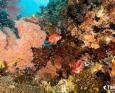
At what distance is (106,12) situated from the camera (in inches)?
242

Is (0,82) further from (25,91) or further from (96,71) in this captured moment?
(96,71)

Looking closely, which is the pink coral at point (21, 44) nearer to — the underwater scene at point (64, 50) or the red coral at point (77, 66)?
the underwater scene at point (64, 50)

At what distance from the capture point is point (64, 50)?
630 cm

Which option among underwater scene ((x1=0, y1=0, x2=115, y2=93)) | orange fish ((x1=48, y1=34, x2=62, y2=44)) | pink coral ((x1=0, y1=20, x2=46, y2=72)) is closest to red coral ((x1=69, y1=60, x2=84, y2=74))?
underwater scene ((x1=0, y1=0, x2=115, y2=93))

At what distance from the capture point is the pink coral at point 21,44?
6.10 m

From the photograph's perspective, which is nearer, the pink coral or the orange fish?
the pink coral

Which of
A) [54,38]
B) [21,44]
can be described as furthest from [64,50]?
[21,44]

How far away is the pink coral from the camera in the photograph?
6.10 metres

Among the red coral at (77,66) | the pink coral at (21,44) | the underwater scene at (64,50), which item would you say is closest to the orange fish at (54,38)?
the underwater scene at (64,50)

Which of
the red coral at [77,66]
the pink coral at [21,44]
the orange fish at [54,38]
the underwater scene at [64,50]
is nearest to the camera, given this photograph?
A: the underwater scene at [64,50]

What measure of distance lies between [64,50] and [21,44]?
112cm

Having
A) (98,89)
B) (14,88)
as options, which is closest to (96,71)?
(98,89)

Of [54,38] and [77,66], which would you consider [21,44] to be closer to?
[54,38]

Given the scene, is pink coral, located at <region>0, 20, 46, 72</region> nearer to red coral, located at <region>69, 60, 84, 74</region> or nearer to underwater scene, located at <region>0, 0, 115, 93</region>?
underwater scene, located at <region>0, 0, 115, 93</region>
